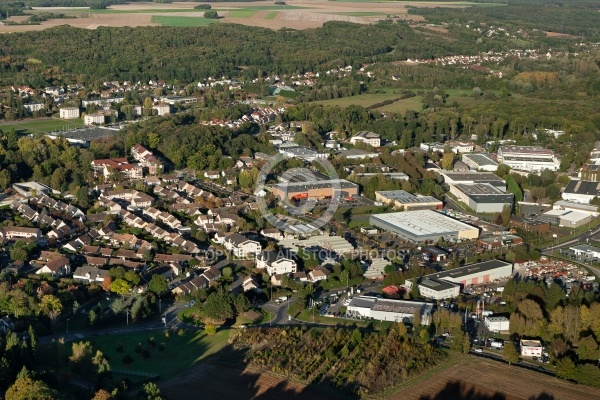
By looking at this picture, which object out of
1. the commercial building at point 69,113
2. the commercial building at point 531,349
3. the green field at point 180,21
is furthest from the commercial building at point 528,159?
the green field at point 180,21

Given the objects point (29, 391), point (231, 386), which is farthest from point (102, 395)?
point (231, 386)

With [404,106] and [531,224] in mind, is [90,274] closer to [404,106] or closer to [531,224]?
[531,224]

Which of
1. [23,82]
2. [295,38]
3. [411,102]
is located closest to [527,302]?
[411,102]

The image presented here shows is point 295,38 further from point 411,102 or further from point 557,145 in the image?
point 557,145

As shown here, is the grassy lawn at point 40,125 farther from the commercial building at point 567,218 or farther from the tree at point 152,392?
the tree at point 152,392

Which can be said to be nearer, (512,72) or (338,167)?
(338,167)

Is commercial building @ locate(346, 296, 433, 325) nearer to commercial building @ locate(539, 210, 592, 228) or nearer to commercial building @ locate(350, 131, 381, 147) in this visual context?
commercial building @ locate(539, 210, 592, 228)
